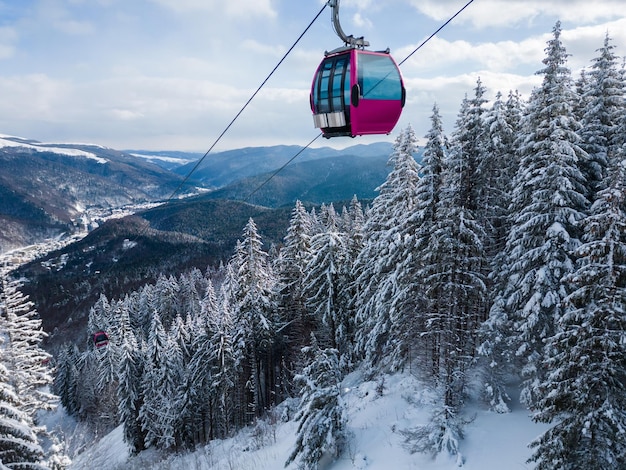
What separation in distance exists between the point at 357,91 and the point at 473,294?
10.9m

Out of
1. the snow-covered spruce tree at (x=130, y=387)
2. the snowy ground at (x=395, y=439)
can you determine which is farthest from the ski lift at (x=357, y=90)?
the snow-covered spruce tree at (x=130, y=387)

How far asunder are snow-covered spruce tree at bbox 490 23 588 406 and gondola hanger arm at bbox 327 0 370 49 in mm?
9163

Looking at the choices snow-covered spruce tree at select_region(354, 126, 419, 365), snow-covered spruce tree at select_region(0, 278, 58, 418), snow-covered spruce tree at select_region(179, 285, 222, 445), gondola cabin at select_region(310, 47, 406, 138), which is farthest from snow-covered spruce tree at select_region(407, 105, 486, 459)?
snow-covered spruce tree at select_region(179, 285, 222, 445)

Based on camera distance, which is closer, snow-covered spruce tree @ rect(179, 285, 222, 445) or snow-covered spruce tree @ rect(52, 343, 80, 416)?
snow-covered spruce tree @ rect(179, 285, 222, 445)

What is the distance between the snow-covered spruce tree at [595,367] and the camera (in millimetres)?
8602

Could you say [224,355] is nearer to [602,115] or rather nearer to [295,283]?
[295,283]

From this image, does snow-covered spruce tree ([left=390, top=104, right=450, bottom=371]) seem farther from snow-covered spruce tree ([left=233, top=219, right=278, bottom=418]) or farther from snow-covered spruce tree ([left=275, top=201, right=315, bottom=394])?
snow-covered spruce tree ([left=233, top=219, right=278, bottom=418])

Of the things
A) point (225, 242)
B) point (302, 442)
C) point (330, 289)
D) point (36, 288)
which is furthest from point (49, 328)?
point (302, 442)

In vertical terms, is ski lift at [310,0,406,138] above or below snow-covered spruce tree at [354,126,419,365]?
above

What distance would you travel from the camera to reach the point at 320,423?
11234 millimetres

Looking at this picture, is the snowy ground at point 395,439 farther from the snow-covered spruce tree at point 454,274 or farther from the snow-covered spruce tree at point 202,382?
the snow-covered spruce tree at point 202,382

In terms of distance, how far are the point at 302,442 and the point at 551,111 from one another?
15447 mm

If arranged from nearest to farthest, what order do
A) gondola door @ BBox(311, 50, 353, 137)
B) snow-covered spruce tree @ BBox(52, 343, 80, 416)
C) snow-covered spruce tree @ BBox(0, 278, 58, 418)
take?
gondola door @ BBox(311, 50, 353, 137) → snow-covered spruce tree @ BBox(0, 278, 58, 418) → snow-covered spruce tree @ BBox(52, 343, 80, 416)

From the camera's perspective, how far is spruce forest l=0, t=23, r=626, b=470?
910 cm
